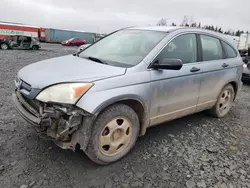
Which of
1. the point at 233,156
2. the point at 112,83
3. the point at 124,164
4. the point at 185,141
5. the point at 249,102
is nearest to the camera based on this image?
the point at 112,83

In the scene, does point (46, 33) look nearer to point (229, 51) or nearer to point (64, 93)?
point (229, 51)

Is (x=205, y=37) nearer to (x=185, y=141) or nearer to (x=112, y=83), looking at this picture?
(x=185, y=141)

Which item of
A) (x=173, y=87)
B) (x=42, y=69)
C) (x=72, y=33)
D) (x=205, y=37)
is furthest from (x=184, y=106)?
(x=72, y=33)

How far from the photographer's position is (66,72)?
9.27 ft

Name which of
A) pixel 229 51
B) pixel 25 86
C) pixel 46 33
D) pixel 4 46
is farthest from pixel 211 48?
pixel 46 33

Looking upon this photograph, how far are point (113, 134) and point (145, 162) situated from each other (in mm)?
574

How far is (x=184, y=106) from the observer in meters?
3.72

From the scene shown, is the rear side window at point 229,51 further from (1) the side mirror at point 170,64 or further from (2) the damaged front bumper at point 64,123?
(2) the damaged front bumper at point 64,123

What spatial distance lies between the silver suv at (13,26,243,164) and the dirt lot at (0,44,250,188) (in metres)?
0.27

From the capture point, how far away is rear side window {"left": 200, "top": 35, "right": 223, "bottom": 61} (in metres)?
4.07

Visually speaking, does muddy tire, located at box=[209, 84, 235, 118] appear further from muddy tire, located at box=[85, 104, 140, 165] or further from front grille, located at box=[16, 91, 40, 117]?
front grille, located at box=[16, 91, 40, 117]

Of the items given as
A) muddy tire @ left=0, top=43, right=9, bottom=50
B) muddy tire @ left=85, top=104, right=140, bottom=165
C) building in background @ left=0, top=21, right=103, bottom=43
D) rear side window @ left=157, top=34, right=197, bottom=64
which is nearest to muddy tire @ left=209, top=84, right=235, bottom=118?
rear side window @ left=157, top=34, right=197, bottom=64

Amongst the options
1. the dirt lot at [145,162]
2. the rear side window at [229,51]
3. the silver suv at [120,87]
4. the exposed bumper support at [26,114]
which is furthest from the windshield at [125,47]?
the rear side window at [229,51]

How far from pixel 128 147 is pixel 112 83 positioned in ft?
3.02
